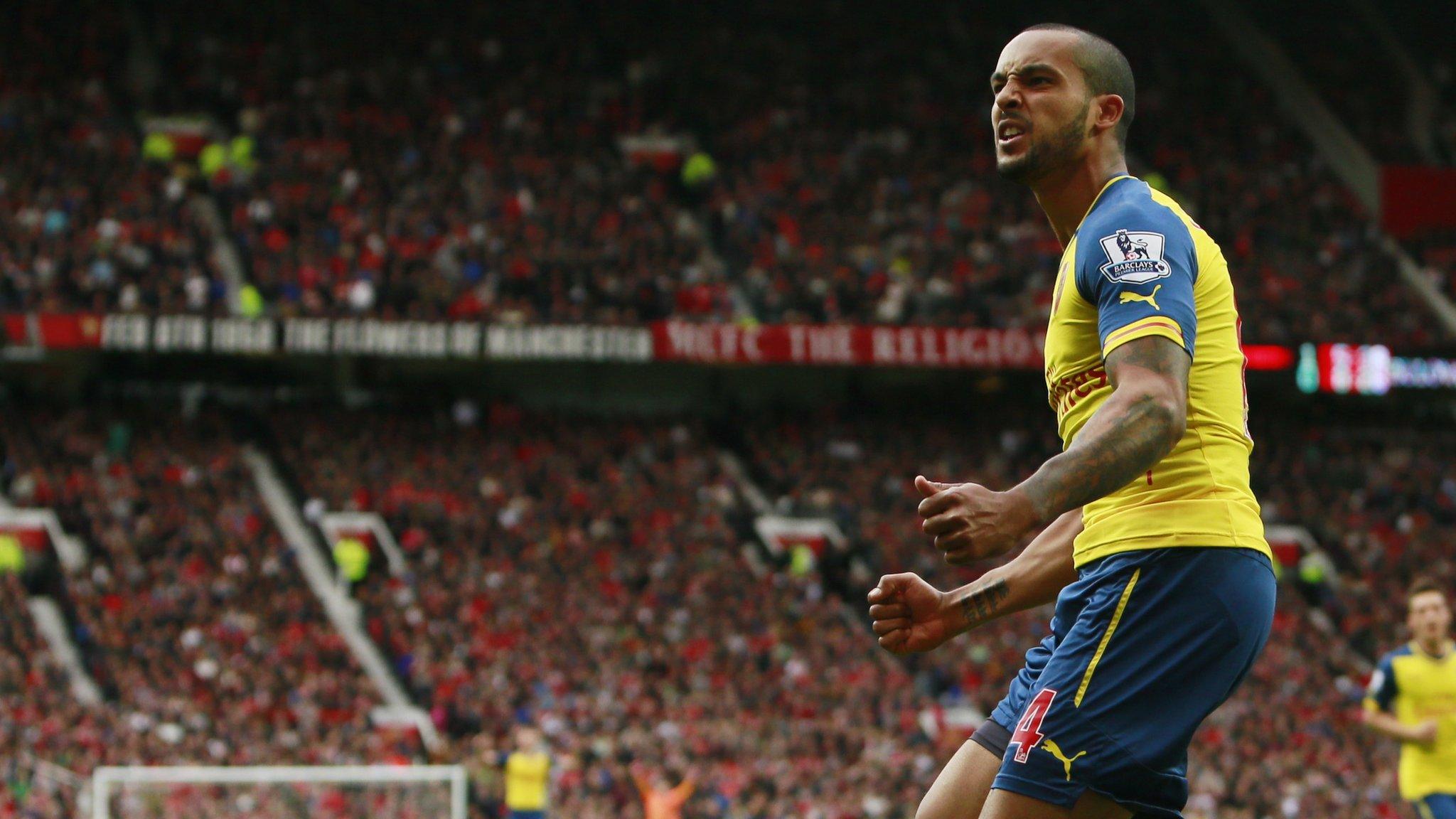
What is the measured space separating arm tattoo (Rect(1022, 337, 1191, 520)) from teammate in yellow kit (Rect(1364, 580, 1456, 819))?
6.32 meters

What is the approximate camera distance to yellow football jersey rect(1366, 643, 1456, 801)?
29.9 ft

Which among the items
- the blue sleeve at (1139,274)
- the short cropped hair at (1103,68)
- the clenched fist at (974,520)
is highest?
the short cropped hair at (1103,68)

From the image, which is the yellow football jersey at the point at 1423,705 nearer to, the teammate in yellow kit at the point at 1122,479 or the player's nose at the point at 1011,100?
the teammate in yellow kit at the point at 1122,479

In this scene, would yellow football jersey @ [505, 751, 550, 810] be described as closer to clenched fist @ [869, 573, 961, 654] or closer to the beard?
clenched fist @ [869, 573, 961, 654]

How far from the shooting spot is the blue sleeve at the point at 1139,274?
11.7 ft

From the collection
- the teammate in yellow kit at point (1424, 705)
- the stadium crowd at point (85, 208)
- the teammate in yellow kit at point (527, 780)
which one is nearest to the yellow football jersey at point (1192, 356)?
the teammate in yellow kit at point (1424, 705)

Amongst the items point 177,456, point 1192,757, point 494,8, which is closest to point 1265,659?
point 1192,757

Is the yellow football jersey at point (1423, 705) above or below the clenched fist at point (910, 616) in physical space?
below

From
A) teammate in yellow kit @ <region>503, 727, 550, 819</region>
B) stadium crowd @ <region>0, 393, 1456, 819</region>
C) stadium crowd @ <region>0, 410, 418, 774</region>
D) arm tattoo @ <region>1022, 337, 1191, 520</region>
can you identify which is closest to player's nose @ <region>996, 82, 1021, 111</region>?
arm tattoo @ <region>1022, 337, 1191, 520</region>

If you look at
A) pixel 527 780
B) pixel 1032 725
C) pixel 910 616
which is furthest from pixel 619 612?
pixel 1032 725

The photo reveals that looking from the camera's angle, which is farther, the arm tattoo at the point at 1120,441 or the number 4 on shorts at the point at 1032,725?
the number 4 on shorts at the point at 1032,725

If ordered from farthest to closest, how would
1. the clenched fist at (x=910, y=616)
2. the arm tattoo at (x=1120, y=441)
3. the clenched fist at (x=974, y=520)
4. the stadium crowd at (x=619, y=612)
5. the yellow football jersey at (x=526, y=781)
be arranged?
the stadium crowd at (x=619, y=612)
the yellow football jersey at (x=526, y=781)
the clenched fist at (x=910, y=616)
the arm tattoo at (x=1120, y=441)
the clenched fist at (x=974, y=520)

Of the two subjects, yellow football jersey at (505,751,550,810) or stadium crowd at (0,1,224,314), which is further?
stadium crowd at (0,1,224,314)

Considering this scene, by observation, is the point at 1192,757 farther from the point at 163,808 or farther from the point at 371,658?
the point at 163,808
